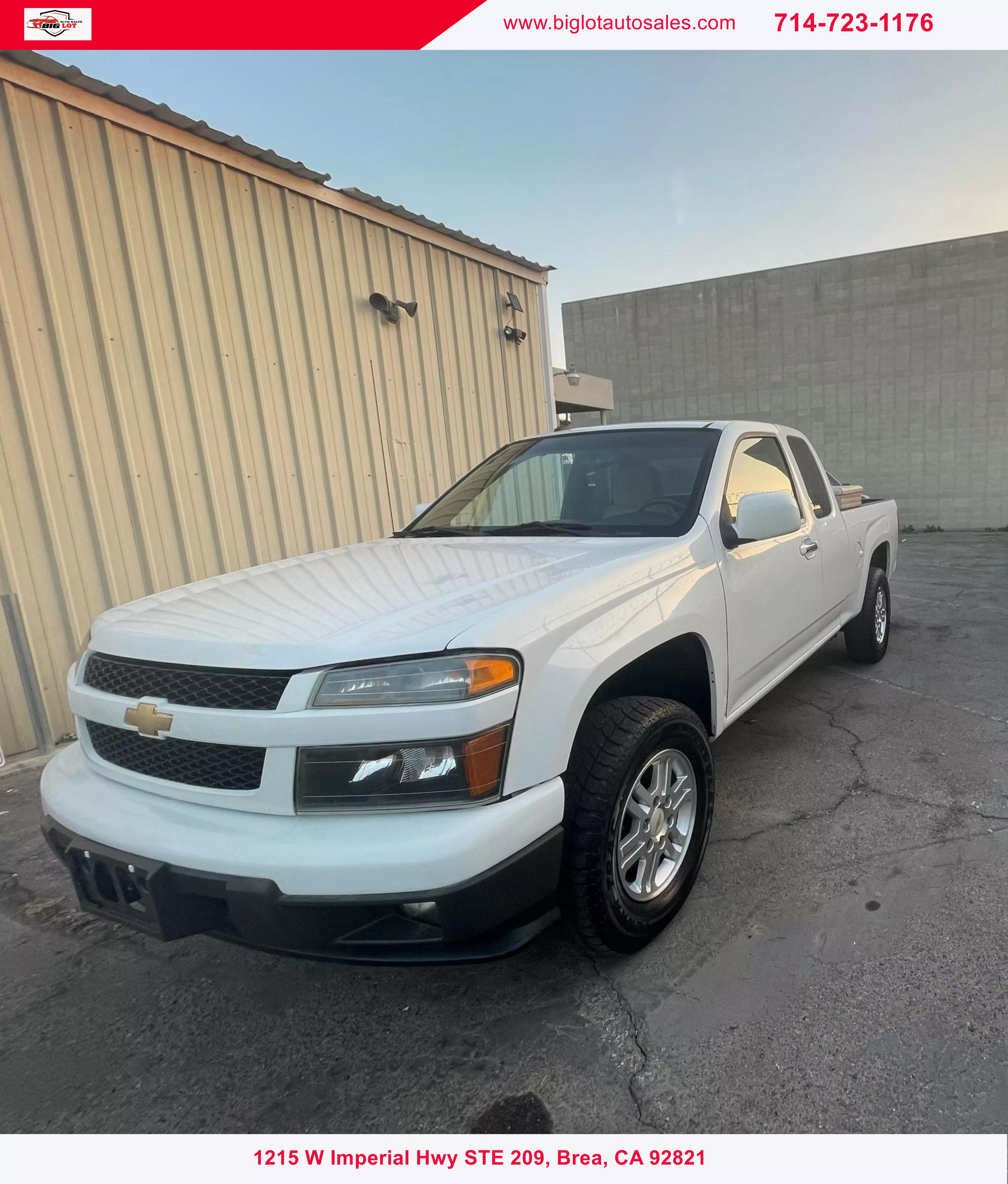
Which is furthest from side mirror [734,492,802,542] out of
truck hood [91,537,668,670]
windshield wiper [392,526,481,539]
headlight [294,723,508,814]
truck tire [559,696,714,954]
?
headlight [294,723,508,814]

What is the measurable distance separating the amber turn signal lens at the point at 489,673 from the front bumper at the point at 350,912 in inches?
15.8

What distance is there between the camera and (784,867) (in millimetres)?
2650

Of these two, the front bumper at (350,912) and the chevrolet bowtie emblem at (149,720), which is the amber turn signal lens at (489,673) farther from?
the chevrolet bowtie emblem at (149,720)

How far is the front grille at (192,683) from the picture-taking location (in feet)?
5.75

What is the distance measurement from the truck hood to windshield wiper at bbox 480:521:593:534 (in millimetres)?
109

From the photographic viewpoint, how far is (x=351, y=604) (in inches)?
80.7

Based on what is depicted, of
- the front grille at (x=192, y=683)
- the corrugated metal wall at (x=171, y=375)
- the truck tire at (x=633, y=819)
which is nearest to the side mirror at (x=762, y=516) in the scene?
the truck tire at (x=633, y=819)

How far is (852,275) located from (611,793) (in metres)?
15.3

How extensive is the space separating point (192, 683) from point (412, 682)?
2.05ft

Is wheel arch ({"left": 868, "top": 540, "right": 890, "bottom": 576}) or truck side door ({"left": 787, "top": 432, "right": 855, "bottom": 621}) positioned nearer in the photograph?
truck side door ({"left": 787, "top": 432, "right": 855, "bottom": 621})

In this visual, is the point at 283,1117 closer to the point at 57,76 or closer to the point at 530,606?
the point at 530,606

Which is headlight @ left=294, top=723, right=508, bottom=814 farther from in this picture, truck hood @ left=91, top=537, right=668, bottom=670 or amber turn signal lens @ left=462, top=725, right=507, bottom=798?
truck hood @ left=91, top=537, right=668, bottom=670

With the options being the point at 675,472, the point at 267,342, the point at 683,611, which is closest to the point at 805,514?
the point at 675,472

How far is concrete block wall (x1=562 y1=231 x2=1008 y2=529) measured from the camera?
13.5 m
